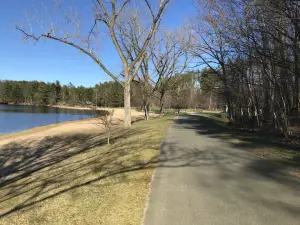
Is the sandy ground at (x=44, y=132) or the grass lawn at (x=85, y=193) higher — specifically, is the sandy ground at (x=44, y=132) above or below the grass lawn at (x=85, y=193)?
below

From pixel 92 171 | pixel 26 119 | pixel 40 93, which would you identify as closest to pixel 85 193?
pixel 92 171

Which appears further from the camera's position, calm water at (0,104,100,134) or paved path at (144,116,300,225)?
calm water at (0,104,100,134)

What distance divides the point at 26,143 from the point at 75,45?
300 inches

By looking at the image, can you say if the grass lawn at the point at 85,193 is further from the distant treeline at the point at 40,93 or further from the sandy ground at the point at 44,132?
the distant treeline at the point at 40,93

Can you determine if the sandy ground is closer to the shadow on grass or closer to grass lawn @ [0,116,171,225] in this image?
the shadow on grass

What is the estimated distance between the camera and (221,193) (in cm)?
506

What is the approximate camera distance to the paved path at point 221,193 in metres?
4.04

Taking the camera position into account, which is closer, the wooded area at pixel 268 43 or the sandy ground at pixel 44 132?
the wooded area at pixel 268 43

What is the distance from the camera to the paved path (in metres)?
4.04

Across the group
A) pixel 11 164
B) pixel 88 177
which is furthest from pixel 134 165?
pixel 11 164

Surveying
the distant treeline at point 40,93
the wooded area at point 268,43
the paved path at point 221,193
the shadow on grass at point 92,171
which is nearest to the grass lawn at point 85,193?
the shadow on grass at point 92,171

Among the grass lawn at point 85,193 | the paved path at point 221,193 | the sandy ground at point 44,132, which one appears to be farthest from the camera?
the sandy ground at point 44,132

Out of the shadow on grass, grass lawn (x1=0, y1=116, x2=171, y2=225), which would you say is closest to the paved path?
the shadow on grass

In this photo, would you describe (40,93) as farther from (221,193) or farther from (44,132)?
(221,193)
